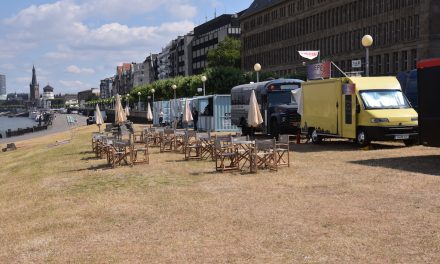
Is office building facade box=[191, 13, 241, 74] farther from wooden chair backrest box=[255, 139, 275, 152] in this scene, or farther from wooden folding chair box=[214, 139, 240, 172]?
wooden chair backrest box=[255, 139, 275, 152]

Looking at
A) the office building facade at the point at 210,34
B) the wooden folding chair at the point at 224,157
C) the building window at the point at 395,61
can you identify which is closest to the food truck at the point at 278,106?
the wooden folding chair at the point at 224,157

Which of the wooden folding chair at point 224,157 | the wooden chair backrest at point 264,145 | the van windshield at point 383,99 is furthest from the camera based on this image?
the van windshield at point 383,99

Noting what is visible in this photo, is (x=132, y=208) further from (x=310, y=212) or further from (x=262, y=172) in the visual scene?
(x=262, y=172)

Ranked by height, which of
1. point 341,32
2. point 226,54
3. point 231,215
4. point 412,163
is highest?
point 226,54

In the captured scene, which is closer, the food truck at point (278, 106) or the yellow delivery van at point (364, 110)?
the yellow delivery van at point (364, 110)

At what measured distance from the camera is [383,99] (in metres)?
19.9

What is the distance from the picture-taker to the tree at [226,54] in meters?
117

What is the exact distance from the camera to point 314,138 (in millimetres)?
23156

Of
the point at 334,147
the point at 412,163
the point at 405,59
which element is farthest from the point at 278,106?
the point at 405,59

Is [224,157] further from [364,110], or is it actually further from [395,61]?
[395,61]

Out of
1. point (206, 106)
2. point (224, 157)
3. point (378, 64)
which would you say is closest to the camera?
point (224, 157)

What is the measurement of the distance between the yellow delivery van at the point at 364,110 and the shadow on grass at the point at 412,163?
247 cm

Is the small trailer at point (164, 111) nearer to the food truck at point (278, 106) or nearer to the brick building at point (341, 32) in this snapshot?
the food truck at point (278, 106)

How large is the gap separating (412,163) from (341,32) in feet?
232
